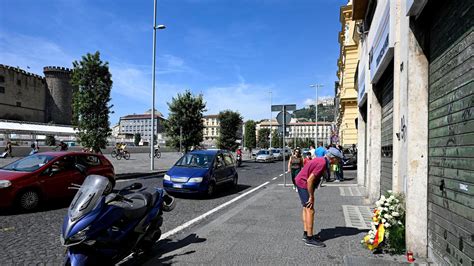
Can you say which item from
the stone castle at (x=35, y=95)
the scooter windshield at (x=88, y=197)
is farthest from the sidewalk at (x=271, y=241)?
the stone castle at (x=35, y=95)

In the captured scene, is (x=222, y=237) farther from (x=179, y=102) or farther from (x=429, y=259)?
(x=179, y=102)

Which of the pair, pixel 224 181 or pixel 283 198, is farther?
pixel 224 181

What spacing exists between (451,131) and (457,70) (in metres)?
0.68

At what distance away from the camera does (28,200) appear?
9.05 m

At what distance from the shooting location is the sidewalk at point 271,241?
5336mm

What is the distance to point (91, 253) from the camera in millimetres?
4176

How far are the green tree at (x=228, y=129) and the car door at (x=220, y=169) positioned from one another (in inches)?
1162

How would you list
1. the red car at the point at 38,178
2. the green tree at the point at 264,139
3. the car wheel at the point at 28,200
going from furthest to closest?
1. the green tree at the point at 264,139
2. the car wheel at the point at 28,200
3. the red car at the point at 38,178

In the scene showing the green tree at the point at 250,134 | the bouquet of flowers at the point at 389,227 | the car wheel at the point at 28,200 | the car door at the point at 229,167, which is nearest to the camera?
the bouquet of flowers at the point at 389,227

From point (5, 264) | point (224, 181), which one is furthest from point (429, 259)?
point (224, 181)

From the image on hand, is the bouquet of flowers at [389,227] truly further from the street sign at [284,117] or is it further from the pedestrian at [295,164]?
the street sign at [284,117]

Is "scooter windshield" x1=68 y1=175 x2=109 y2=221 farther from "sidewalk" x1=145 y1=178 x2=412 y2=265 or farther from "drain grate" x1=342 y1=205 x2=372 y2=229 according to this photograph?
"drain grate" x1=342 y1=205 x2=372 y2=229

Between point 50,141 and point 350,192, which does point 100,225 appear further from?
point 50,141

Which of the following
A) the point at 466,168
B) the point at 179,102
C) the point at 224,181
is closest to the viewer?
the point at 466,168
